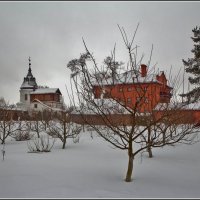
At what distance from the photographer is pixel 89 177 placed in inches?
326

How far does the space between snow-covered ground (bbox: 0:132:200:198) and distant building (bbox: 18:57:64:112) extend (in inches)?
1805

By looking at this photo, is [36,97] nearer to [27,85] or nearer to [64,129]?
[27,85]

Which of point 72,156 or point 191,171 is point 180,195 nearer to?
point 191,171

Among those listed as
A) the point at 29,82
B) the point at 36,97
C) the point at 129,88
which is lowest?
the point at 129,88

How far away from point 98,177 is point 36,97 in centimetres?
5616

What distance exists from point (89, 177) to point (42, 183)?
1560 mm

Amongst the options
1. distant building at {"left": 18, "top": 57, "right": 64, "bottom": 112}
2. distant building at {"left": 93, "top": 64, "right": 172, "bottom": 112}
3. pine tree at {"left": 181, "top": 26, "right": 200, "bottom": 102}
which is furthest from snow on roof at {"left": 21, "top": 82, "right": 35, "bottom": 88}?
distant building at {"left": 93, "top": 64, "right": 172, "bottom": 112}

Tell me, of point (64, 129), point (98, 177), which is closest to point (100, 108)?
point (98, 177)

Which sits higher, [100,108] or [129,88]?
[129,88]

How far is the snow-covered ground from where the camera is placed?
21.6 ft

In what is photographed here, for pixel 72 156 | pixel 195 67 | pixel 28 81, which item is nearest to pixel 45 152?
pixel 72 156

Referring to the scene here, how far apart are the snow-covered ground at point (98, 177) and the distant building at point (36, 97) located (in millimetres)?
45840

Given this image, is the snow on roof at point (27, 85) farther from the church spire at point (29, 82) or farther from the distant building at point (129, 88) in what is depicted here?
the distant building at point (129, 88)

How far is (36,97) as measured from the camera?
62.4 meters
